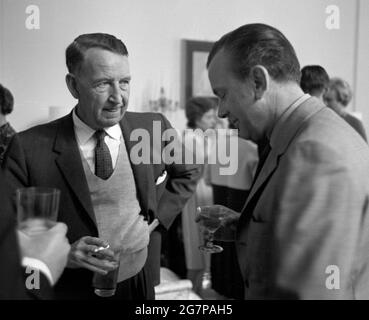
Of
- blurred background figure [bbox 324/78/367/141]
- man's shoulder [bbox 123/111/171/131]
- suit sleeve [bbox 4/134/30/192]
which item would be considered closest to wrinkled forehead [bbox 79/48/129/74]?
man's shoulder [bbox 123/111/171/131]

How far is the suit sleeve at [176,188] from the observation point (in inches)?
75.4

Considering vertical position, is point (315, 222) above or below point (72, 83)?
below

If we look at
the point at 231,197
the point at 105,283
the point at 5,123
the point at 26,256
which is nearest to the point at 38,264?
the point at 26,256

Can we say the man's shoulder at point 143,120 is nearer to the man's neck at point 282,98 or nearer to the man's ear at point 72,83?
the man's ear at point 72,83

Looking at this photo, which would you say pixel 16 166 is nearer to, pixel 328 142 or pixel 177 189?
pixel 177 189

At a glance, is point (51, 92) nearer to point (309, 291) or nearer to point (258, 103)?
point (258, 103)

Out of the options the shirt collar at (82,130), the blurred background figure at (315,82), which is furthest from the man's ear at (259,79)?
the blurred background figure at (315,82)

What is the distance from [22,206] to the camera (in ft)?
3.29

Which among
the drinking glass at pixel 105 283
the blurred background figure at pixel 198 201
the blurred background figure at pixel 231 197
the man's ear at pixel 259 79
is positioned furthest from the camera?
the blurred background figure at pixel 198 201

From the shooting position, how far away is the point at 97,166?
152cm

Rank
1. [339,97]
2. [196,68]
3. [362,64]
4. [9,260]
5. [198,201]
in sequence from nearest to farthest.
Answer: [9,260]
[339,97]
[198,201]
[196,68]
[362,64]

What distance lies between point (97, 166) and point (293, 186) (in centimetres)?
78

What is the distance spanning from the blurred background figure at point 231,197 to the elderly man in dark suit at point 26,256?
165 cm

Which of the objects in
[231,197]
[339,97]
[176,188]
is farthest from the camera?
[339,97]
